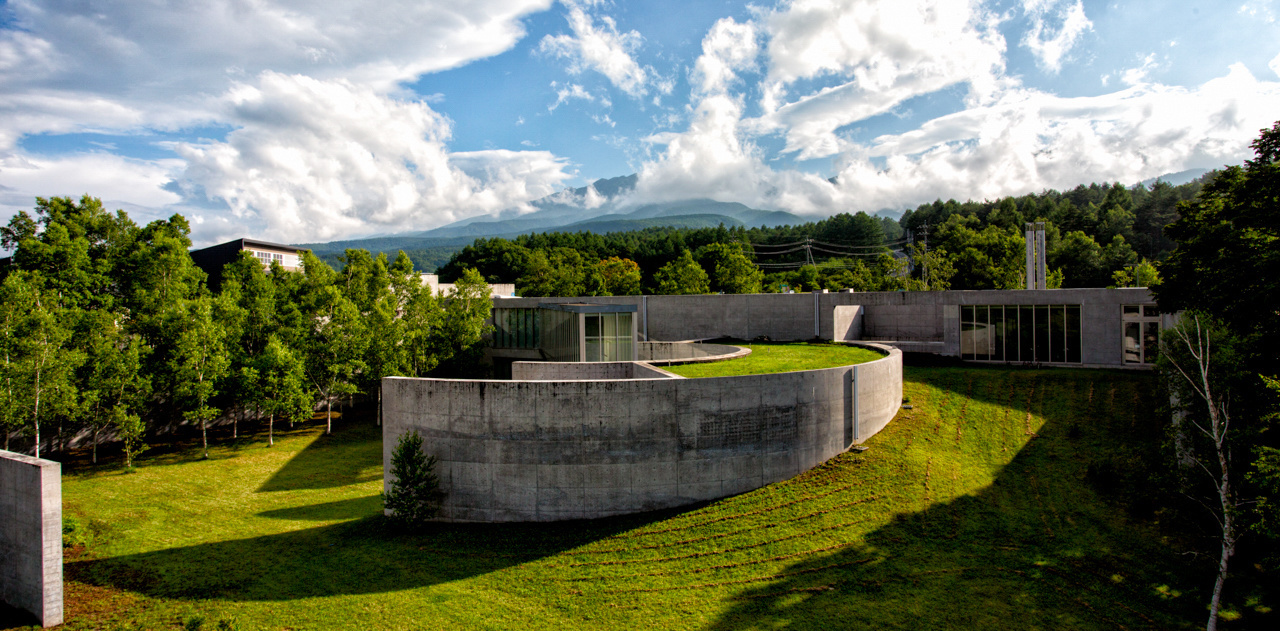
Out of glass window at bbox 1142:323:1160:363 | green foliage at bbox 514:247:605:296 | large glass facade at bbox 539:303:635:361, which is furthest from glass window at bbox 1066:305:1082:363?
green foliage at bbox 514:247:605:296

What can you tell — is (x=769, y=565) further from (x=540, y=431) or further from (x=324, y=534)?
(x=324, y=534)

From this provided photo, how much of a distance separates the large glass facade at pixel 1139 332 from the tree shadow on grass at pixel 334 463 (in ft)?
118

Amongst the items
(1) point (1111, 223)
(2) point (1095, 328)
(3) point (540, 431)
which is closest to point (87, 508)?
(3) point (540, 431)

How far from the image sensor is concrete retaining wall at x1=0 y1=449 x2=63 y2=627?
44.1ft

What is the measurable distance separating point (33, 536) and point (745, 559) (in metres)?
16.5

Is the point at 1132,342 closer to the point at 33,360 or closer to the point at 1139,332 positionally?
the point at 1139,332

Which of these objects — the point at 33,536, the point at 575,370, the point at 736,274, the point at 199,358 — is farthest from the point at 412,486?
the point at 736,274

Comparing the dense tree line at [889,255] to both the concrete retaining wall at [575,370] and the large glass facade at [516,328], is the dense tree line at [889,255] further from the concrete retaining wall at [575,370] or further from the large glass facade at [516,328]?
the large glass facade at [516,328]

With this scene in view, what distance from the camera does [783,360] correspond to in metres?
25.3

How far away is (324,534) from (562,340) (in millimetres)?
14023

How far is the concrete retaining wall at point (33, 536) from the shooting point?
13438 millimetres

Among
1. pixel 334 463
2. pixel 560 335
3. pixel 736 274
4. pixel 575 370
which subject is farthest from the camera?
pixel 736 274

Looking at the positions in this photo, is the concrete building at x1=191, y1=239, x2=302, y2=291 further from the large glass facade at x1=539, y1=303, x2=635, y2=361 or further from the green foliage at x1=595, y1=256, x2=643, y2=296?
the green foliage at x1=595, y1=256, x2=643, y2=296

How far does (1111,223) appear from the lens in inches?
3583
